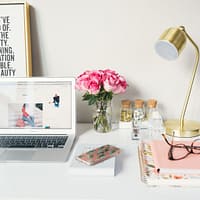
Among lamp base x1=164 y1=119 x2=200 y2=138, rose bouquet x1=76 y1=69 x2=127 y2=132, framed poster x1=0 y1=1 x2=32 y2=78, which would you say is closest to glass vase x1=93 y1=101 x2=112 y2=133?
rose bouquet x1=76 y1=69 x2=127 y2=132

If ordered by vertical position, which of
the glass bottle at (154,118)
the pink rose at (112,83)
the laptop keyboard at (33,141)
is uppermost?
the pink rose at (112,83)

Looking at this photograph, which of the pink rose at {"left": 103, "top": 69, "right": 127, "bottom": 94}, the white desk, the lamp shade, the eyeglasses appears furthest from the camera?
the pink rose at {"left": 103, "top": 69, "right": 127, "bottom": 94}

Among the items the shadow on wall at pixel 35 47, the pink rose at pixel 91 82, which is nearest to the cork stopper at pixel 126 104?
the pink rose at pixel 91 82

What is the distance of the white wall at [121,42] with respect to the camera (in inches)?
48.1

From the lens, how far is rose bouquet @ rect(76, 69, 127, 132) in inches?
44.3

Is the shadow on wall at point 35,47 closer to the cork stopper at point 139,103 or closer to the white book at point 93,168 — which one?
the cork stopper at point 139,103

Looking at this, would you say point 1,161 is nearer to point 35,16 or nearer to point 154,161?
point 154,161

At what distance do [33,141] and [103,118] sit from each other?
285 mm

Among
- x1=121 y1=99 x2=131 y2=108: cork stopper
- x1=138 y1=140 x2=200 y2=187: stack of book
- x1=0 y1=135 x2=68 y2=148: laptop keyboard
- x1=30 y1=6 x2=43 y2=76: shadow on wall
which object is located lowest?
x1=0 y1=135 x2=68 y2=148: laptop keyboard

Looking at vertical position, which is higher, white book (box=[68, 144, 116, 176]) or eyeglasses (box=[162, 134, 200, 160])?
eyeglasses (box=[162, 134, 200, 160])

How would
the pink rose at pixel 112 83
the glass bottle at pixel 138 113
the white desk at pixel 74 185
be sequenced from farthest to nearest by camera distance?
1. the glass bottle at pixel 138 113
2. the pink rose at pixel 112 83
3. the white desk at pixel 74 185

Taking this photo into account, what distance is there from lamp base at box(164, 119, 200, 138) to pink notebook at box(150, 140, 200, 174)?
18 cm

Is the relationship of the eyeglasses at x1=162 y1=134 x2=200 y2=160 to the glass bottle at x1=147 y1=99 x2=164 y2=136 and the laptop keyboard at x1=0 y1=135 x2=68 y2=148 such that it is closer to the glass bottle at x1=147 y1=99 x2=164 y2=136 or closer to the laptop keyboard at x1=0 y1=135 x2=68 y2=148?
the glass bottle at x1=147 y1=99 x2=164 y2=136

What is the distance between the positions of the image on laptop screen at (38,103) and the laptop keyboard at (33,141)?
0.06 m
